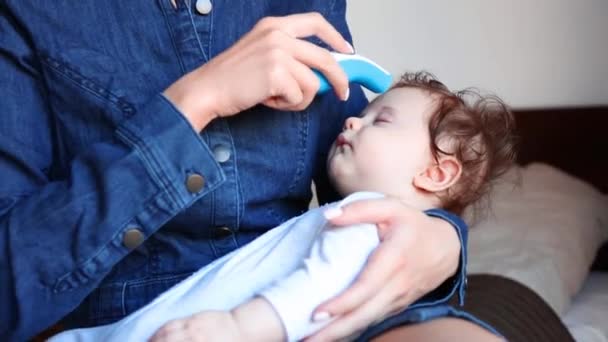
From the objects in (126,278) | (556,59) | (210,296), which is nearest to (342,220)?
(210,296)

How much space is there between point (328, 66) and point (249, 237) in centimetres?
22

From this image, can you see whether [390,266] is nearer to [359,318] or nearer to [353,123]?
[359,318]

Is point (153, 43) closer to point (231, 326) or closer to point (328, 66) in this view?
point (328, 66)

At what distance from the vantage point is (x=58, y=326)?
3.56 ft

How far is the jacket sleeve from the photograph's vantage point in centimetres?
71

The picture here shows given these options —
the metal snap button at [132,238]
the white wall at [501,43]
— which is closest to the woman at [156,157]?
the metal snap button at [132,238]

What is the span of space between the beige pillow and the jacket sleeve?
3.36 feet

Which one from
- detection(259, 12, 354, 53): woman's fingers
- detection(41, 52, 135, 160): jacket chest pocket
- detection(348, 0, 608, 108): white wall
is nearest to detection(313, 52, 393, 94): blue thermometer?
detection(259, 12, 354, 53): woman's fingers

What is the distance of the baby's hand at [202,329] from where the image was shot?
2.06 ft

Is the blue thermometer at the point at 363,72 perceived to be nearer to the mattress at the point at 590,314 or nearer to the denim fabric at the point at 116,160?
the denim fabric at the point at 116,160

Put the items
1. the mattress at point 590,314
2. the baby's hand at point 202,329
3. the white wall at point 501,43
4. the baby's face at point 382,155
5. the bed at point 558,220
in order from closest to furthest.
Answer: the baby's hand at point 202,329, the baby's face at point 382,155, the mattress at point 590,314, the bed at point 558,220, the white wall at point 501,43

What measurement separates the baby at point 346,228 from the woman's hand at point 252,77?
130mm

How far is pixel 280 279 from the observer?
0.70 metres

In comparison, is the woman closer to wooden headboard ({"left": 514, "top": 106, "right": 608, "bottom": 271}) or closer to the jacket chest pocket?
the jacket chest pocket
